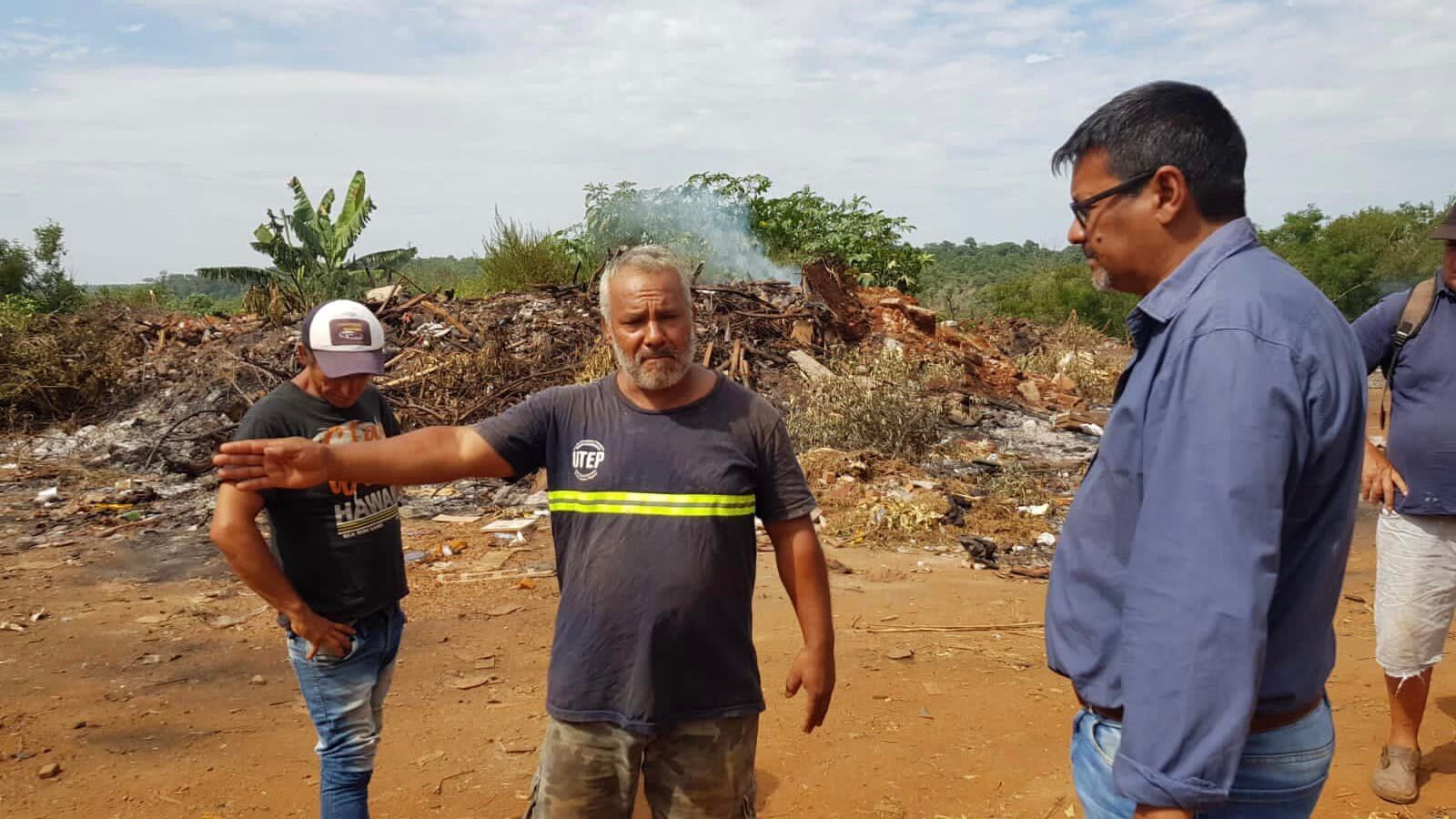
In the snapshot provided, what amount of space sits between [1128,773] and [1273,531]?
15.9 inches

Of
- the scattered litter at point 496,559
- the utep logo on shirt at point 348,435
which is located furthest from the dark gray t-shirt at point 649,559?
the scattered litter at point 496,559

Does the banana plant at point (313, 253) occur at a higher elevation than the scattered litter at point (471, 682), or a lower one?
higher

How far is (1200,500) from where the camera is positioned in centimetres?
132

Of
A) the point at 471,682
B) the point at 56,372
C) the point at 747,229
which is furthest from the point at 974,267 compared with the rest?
the point at 471,682

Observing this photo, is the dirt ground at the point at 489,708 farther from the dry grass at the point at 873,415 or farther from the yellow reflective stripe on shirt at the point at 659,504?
the dry grass at the point at 873,415

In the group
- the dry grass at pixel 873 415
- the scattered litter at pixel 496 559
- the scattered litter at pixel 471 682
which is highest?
the dry grass at pixel 873 415

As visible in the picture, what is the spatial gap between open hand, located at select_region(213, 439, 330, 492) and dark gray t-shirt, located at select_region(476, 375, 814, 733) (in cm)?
38

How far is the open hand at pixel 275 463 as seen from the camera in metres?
2.14

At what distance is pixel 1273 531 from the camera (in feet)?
4.27

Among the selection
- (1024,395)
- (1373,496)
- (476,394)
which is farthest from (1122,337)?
(1373,496)

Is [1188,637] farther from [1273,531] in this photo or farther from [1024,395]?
[1024,395]

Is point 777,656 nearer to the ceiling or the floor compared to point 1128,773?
nearer to the floor

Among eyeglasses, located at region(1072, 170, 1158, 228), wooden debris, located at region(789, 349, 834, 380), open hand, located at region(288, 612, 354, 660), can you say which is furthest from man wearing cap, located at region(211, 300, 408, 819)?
wooden debris, located at region(789, 349, 834, 380)

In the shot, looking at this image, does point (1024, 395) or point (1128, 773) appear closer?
point (1128, 773)
